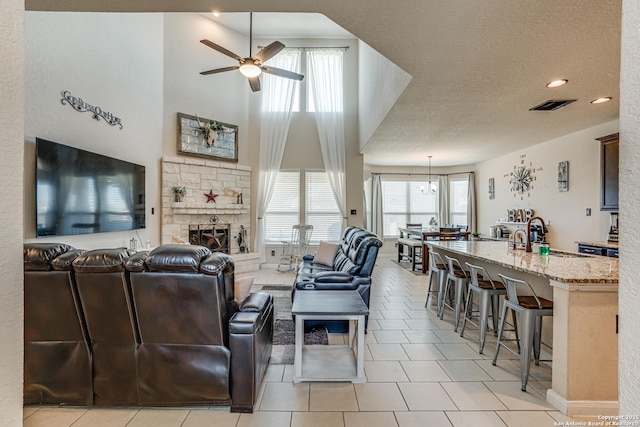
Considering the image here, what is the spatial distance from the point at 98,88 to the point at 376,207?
22.0ft

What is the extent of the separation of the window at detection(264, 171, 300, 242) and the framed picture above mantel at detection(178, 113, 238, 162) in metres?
1.23

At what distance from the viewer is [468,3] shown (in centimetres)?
190

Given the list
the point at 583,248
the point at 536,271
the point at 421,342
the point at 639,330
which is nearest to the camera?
the point at 639,330

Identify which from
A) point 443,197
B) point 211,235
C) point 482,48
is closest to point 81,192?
point 211,235

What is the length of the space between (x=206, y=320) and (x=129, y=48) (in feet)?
15.9

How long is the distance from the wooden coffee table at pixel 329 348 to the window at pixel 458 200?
7135 mm

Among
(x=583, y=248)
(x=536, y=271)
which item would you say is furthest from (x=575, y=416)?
(x=583, y=248)

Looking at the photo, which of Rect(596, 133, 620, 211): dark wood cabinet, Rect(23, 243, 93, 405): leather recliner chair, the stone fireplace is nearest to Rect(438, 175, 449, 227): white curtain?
Rect(596, 133, 620, 211): dark wood cabinet

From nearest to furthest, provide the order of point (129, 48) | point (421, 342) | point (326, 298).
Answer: point (326, 298), point (421, 342), point (129, 48)

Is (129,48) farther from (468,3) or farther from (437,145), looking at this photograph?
(437,145)

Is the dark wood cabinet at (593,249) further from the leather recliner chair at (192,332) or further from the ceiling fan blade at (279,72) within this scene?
the ceiling fan blade at (279,72)

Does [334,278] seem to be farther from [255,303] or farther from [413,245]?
[413,245]

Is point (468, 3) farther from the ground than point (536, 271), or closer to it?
farther from the ground

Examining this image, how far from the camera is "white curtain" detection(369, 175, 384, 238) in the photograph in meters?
8.67
